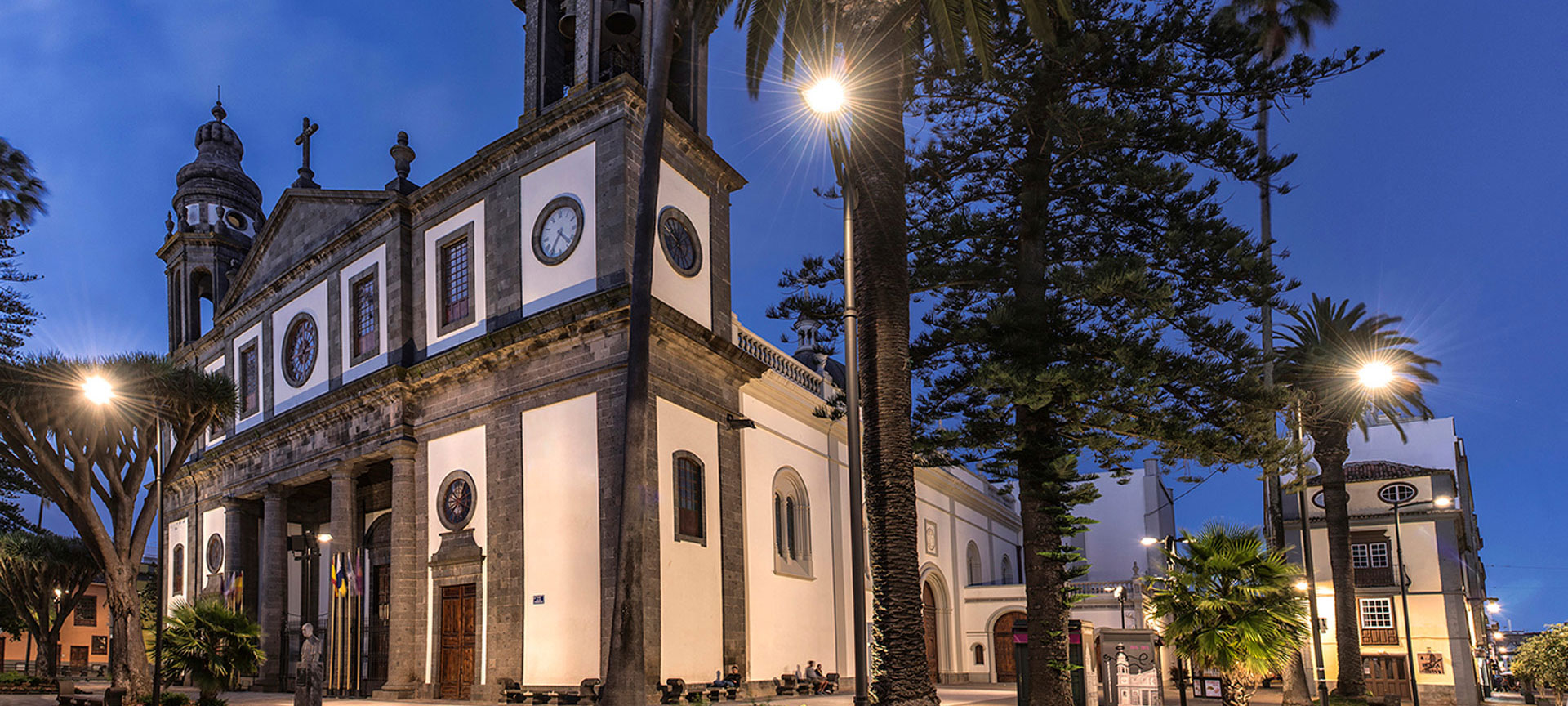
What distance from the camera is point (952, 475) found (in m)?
43.5

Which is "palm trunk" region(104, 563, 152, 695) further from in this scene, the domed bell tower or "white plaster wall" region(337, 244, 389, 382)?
the domed bell tower

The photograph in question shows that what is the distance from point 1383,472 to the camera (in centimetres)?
4094

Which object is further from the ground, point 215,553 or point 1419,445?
point 1419,445

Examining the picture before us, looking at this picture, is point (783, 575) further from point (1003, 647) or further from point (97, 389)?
point (1003, 647)

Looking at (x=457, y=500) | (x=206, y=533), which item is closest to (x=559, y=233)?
(x=457, y=500)

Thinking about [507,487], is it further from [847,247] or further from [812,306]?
[847,247]

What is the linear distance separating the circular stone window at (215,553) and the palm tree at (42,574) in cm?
823

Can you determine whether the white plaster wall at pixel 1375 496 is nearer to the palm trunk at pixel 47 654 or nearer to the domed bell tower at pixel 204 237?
the domed bell tower at pixel 204 237

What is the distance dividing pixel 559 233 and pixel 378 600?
48.7ft

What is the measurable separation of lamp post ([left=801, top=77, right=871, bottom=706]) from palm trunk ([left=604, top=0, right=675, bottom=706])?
9.04 ft

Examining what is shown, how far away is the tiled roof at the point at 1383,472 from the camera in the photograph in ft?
131

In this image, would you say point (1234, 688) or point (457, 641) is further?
point (457, 641)

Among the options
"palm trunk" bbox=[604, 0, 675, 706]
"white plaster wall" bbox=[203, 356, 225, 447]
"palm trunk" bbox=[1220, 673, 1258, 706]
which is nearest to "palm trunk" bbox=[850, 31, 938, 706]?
"palm trunk" bbox=[604, 0, 675, 706]

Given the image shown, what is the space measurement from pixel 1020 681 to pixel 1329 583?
28.2 meters
